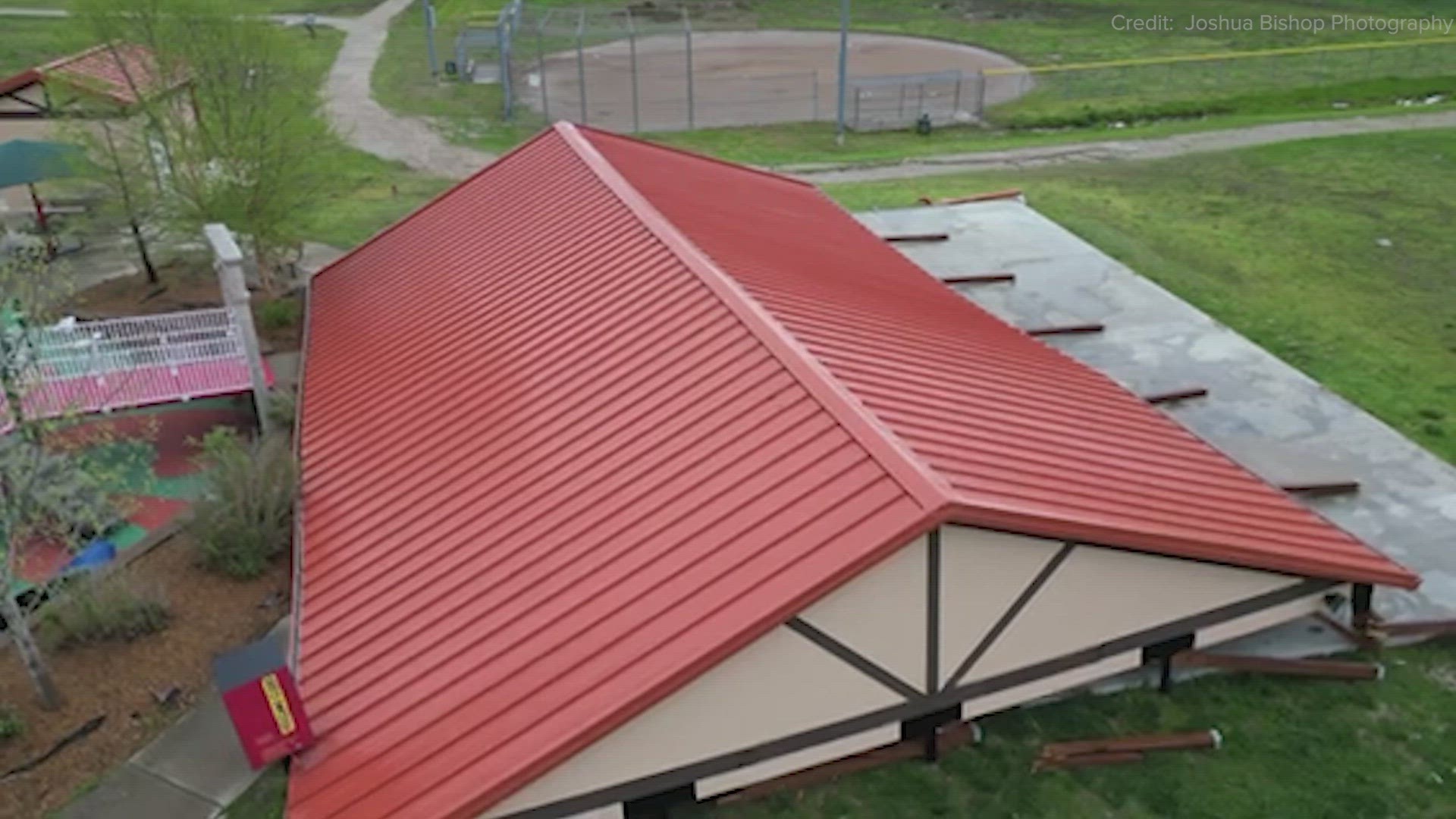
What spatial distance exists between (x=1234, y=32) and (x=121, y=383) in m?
51.4

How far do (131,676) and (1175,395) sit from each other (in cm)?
1395

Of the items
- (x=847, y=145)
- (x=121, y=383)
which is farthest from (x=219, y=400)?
(x=847, y=145)

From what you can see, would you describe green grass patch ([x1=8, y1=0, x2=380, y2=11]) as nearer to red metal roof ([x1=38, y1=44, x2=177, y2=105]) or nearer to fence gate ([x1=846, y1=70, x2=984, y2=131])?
fence gate ([x1=846, y1=70, x2=984, y2=131])

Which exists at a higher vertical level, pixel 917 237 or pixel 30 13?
pixel 30 13

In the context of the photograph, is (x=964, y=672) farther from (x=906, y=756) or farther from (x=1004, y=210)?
(x=1004, y=210)

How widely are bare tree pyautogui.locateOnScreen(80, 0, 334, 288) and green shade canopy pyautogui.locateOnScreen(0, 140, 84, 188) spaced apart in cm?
343

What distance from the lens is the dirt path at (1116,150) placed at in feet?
102

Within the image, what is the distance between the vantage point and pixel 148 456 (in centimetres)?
1627

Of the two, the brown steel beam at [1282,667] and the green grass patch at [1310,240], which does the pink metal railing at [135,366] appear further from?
the green grass patch at [1310,240]

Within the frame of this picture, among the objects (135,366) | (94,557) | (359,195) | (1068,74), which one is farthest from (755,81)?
(94,557)

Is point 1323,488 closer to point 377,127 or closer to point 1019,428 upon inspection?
point 1019,428

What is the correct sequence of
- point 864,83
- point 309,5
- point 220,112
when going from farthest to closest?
point 309,5 < point 864,83 < point 220,112

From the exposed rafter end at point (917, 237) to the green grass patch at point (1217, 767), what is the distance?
13692mm

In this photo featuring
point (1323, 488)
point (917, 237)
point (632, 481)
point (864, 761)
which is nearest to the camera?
point (864, 761)
